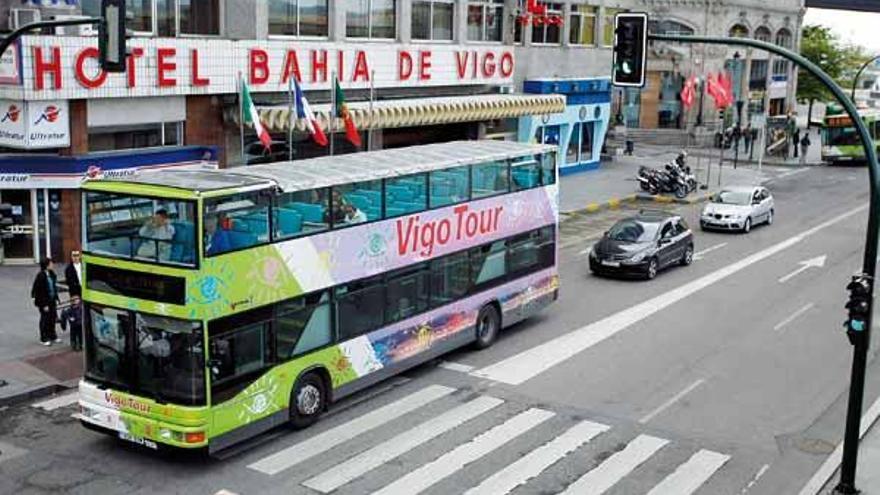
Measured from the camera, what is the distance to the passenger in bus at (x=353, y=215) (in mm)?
17203

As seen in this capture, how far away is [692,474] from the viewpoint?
49.9 feet

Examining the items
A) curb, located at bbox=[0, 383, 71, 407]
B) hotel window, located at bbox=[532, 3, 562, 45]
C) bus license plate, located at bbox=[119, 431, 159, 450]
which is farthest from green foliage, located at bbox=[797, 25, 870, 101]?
bus license plate, located at bbox=[119, 431, 159, 450]

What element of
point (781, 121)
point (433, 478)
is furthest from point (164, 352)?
point (781, 121)

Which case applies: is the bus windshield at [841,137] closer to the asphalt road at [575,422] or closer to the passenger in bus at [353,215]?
the asphalt road at [575,422]

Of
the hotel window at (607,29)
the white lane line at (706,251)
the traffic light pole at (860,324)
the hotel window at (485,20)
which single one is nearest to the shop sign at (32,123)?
the traffic light pole at (860,324)

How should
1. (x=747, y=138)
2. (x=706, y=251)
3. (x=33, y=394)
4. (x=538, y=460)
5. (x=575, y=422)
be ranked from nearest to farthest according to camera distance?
1. (x=538, y=460)
2. (x=575, y=422)
3. (x=33, y=394)
4. (x=706, y=251)
5. (x=747, y=138)

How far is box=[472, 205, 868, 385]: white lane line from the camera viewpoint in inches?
782

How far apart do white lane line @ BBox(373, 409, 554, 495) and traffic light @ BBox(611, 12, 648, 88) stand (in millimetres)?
5753

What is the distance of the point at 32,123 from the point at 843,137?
4606 centimetres

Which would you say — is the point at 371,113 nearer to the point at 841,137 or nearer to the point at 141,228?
the point at 141,228

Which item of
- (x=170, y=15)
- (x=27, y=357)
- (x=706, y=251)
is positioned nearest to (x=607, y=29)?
(x=706, y=251)

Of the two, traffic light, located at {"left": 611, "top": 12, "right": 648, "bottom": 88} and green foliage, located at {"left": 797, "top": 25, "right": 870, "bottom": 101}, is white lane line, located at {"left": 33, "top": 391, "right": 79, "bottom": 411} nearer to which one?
traffic light, located at {"left": 611, "top": 12, "right": 648, "bottom": 88}

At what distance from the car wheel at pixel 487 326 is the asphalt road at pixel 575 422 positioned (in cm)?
26

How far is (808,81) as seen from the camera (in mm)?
81250
